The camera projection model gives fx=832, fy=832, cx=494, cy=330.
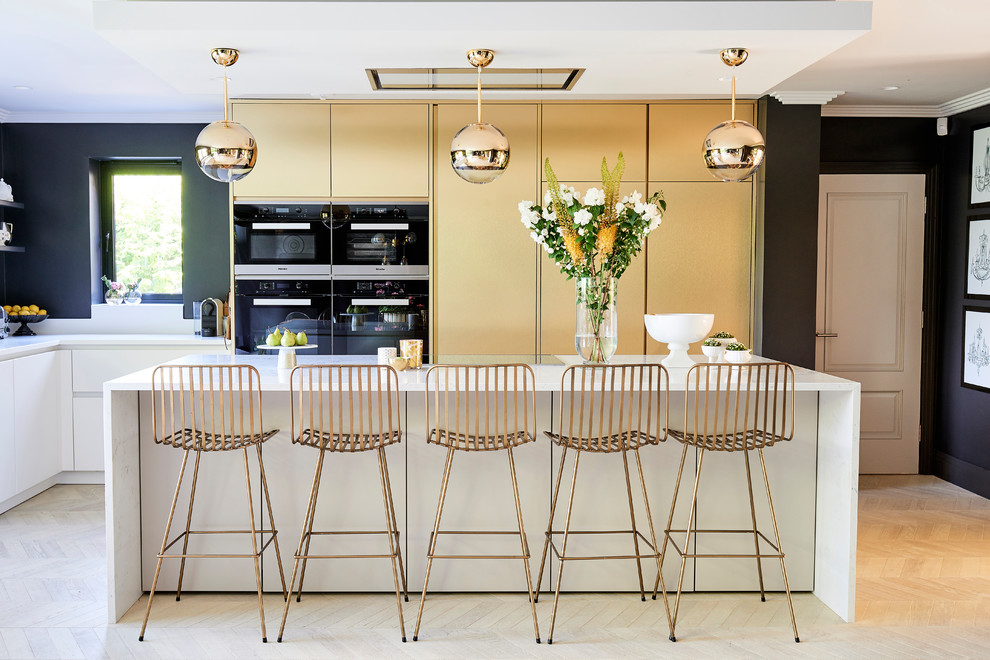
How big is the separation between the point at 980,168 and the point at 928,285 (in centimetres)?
89

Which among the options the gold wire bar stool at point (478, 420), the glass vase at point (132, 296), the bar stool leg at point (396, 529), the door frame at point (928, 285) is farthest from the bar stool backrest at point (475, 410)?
the glass vase at point (132, 296)

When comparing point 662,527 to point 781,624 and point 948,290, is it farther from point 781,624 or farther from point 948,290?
point 948,290

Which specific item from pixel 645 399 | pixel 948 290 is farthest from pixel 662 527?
pixel 948 290

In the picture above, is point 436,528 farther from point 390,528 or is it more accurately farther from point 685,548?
point 685,548

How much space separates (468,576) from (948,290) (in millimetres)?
4122

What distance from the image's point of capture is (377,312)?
5.27 meters

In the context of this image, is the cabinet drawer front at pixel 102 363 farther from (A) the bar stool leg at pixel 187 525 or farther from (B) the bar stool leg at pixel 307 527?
(B) the bar stool leg at pixel 307 527

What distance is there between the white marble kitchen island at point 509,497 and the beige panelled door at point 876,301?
8.15 ft

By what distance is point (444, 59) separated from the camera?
3537mm

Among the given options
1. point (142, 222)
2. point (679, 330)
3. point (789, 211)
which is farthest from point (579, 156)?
point (142, 222)

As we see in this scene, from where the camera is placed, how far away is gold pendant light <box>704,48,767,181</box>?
337cm

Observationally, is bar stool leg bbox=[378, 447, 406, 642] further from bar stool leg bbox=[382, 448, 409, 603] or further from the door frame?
the door frame

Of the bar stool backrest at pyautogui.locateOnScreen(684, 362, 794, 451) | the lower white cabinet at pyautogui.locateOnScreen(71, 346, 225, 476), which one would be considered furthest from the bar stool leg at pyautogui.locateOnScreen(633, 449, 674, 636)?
the lower white cabinet at pyautogui.locateOnScreen(71, 346, 225, 476)

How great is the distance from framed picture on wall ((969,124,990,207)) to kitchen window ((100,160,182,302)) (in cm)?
549
